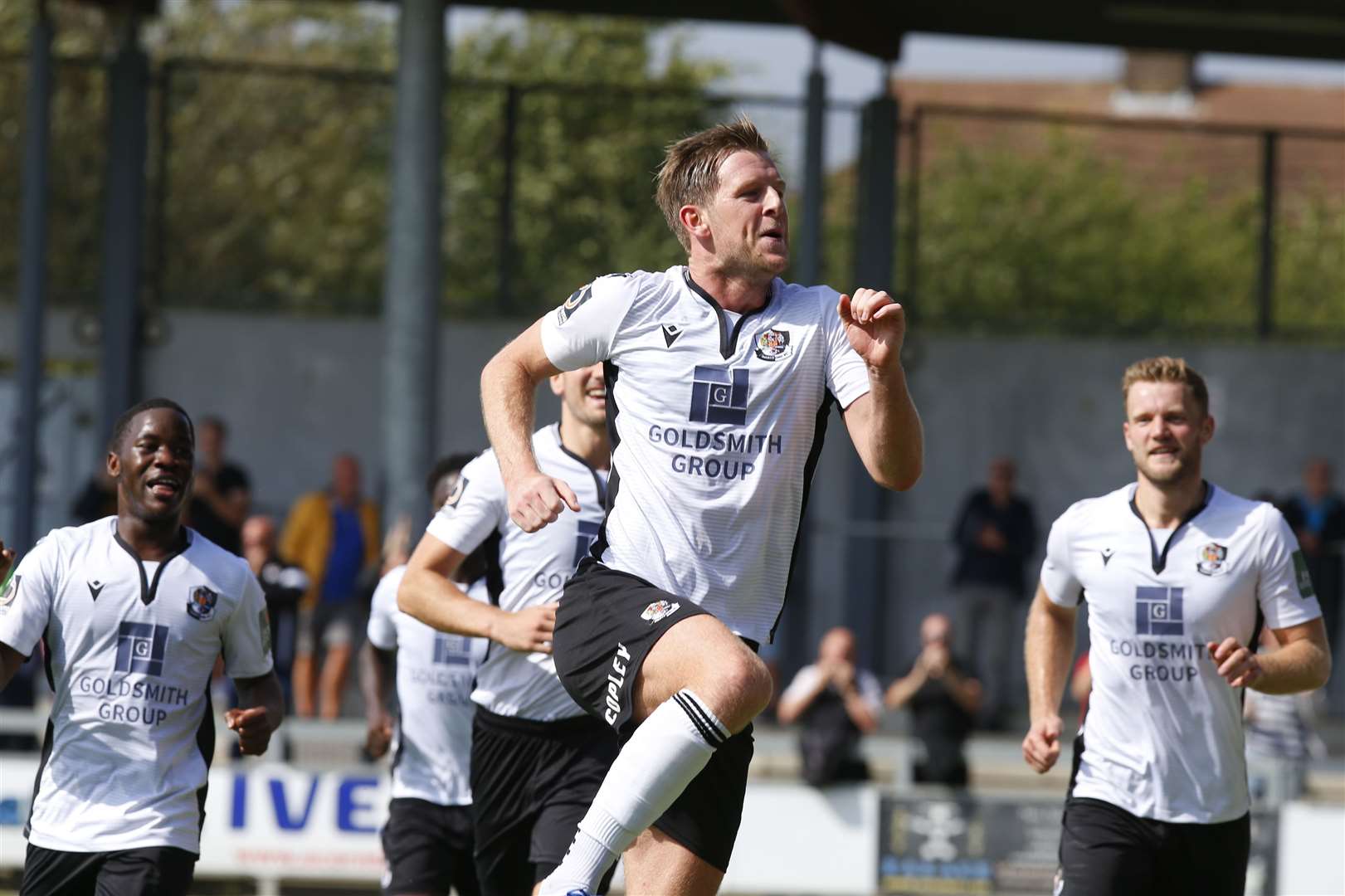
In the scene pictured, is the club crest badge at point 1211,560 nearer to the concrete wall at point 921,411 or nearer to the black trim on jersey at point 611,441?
the black trim on jersey at point 611,441

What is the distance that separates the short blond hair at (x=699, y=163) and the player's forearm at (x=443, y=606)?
1.27 metres

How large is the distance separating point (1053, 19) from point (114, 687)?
12.3 meters

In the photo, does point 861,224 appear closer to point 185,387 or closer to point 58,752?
point 185,387

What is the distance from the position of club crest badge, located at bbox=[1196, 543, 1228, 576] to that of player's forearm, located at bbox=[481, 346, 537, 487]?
2.10 m

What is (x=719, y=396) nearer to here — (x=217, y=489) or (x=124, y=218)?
(x=217, y=489)

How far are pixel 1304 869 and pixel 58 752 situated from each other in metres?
7.28

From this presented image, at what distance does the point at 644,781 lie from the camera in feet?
14.0

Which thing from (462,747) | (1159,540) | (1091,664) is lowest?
(462,747)

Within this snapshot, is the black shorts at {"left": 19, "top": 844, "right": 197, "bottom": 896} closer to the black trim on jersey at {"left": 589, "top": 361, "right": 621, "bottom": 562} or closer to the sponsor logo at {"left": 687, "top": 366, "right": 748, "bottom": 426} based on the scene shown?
the black trim on jersey at {"left": 589, "top": 361, "right": 621, "bottom": 562}

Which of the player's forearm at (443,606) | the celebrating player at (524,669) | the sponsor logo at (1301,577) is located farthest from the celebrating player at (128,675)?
the sponsor logo at (1301,577)

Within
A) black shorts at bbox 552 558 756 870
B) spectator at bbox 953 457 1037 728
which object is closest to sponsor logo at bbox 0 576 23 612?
black shorts at bbox 552 558 756 870

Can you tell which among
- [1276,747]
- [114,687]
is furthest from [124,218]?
[114,687]

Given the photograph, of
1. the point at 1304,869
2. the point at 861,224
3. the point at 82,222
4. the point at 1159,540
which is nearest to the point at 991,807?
the point at 1304,869

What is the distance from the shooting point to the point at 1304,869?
1036 centimetres
